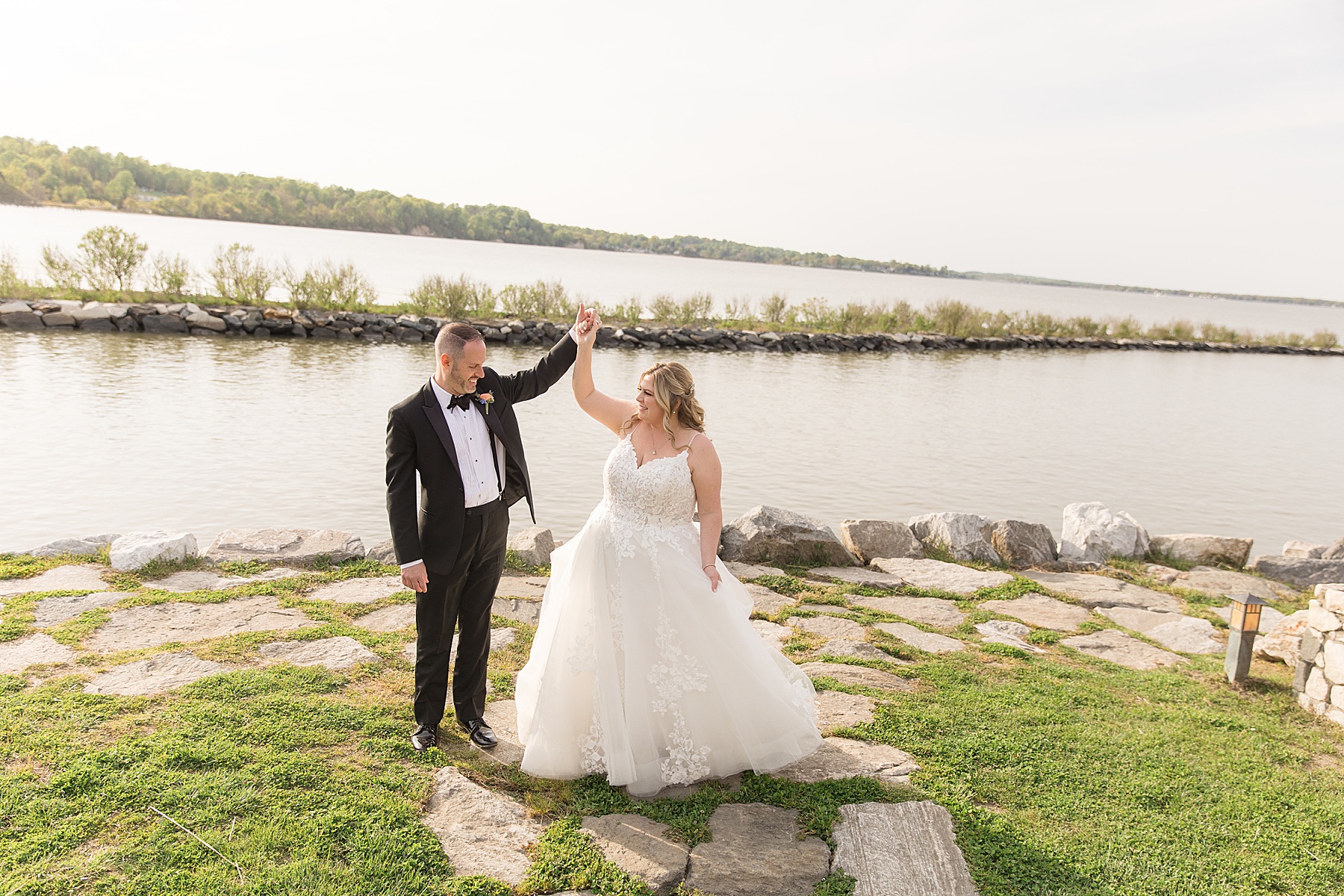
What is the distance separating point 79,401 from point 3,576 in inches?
319

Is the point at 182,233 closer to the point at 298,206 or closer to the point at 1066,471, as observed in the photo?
the point at 298,206

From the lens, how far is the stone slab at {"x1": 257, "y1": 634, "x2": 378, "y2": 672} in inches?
199

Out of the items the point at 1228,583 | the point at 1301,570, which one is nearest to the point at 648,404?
the point at 1228,583

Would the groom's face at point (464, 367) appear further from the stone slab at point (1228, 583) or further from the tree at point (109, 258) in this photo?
the tree at point (109, 258)

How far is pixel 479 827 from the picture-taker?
11.6 ft

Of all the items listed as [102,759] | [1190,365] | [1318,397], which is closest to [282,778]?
[102,759]

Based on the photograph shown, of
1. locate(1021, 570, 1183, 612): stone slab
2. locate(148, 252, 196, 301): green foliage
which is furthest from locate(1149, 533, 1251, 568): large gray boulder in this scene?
locate(148, 252, 196, 301): green foliage

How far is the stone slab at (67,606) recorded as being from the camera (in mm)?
5438

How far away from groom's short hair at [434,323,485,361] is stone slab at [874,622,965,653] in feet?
13.4

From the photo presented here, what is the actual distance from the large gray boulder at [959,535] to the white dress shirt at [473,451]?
6109 mm

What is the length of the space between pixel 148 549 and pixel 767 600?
17.4 feet

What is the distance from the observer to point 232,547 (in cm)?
719

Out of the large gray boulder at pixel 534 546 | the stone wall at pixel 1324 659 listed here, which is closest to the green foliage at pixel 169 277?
the large gray boulder at pixel 534 546

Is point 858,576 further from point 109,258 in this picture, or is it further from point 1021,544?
point 109,258
